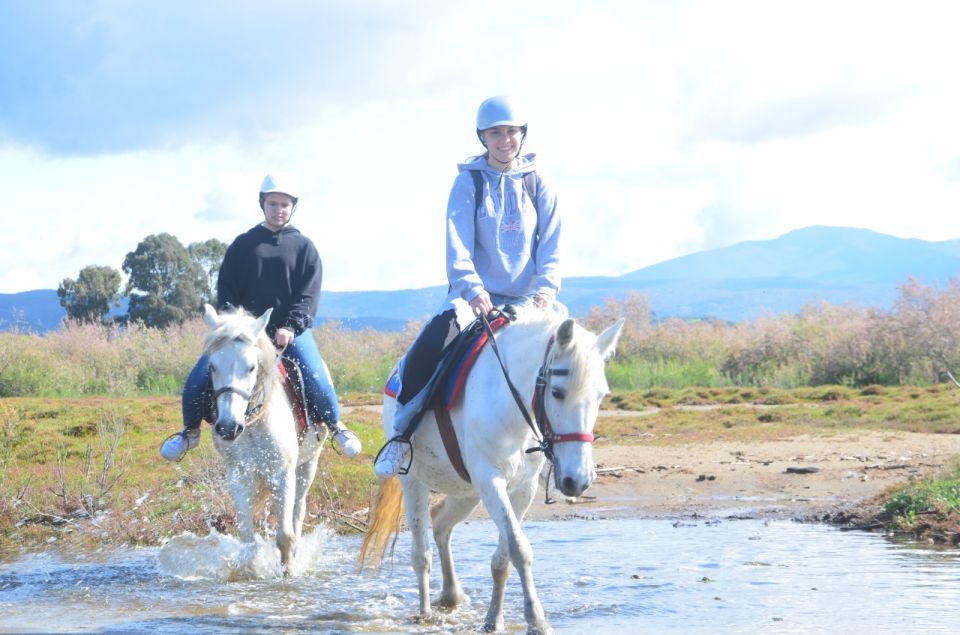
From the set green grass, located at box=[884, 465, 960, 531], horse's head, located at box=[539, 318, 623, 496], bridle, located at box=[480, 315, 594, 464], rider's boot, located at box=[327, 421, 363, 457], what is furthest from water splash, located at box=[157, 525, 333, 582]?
green grass, located at box=[884, 465, 960, 531]

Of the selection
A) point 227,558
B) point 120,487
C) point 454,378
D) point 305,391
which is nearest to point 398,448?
point 454,378

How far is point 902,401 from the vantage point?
1838 centimetres

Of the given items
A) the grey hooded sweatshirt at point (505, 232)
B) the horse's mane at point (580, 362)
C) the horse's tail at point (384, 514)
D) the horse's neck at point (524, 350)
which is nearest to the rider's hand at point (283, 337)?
the horse's tail at point (384, 514)

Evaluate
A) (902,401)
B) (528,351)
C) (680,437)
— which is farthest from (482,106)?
(902,401)

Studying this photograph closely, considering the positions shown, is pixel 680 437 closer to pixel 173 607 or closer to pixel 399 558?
pixel 399 558

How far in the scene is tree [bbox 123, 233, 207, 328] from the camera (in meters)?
47.4

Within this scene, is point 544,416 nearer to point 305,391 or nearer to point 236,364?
point 236,364

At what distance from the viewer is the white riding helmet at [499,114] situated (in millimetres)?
6852

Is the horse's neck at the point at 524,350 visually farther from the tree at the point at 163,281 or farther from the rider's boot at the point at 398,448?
the tree at the point at 163,281

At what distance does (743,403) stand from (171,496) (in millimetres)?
11465

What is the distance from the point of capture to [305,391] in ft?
29.1

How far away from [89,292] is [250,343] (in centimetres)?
4512

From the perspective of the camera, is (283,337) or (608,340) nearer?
(608,340)

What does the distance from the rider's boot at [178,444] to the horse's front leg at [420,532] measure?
6.78 feet
